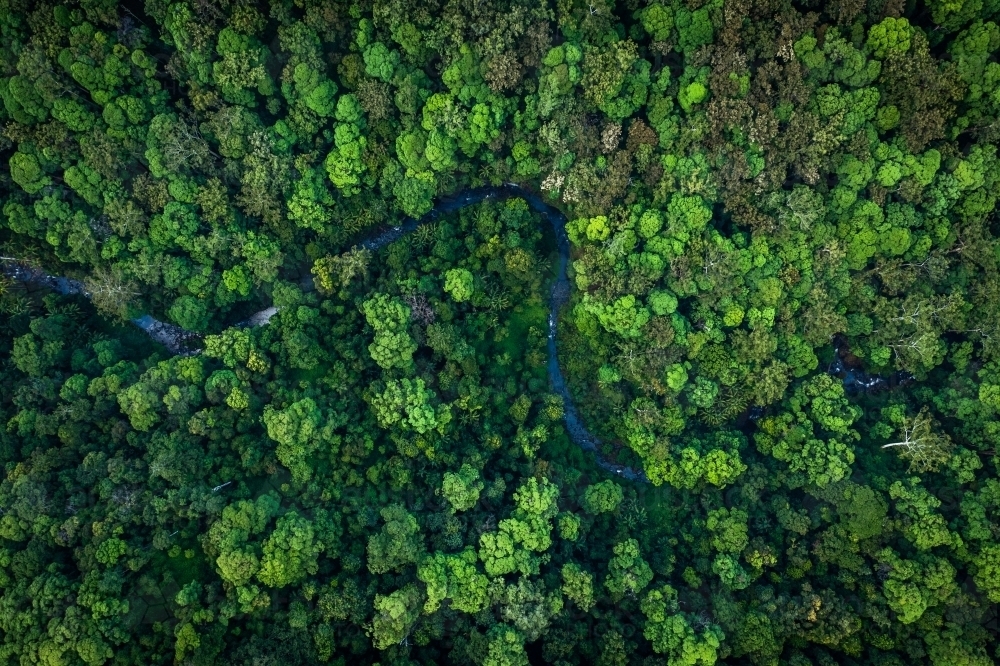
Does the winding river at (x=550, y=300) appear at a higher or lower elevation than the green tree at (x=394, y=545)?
higher

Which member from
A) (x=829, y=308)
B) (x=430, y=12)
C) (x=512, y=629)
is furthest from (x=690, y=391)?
(x=430, y=12)

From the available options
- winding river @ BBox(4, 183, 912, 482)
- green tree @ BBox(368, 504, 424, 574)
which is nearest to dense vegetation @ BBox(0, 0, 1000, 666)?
green tree @ BBox(368, 504, 424, 574)

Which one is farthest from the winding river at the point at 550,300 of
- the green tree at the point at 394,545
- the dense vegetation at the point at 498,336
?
the green tree at the point at 394,545

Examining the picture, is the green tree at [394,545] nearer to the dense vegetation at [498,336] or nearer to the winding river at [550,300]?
the dense vegetation at [498,336]

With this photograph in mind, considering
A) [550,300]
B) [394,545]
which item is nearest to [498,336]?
[550,300]

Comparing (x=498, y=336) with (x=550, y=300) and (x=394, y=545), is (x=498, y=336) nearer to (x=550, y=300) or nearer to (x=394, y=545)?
(x=550, y=300)

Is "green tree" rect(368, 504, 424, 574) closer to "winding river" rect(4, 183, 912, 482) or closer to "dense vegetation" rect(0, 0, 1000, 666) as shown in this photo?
"dense vegetation" rect(0, 0, 1000, 666)
